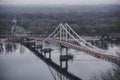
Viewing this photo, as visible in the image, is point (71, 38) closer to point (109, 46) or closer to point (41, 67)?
point (109, 46)

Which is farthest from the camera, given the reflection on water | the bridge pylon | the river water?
the bridge pylon

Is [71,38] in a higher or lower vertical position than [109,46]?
higher

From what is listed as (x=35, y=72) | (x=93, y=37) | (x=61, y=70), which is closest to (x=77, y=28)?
(x=93, y=37)

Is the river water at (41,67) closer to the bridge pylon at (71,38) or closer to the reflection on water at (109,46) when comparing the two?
the reflection on water at (109,46)

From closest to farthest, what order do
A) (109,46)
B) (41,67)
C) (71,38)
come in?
(41,67) → (109,46) → (71,38)

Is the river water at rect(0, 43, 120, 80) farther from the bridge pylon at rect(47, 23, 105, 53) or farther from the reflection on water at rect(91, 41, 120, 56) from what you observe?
the bridge pylon at rect(47, 23, 105, 53)

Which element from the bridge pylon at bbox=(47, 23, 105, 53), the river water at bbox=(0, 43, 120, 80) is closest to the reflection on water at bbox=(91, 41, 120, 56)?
the river water at bbox=(0, 43, 120, 80)

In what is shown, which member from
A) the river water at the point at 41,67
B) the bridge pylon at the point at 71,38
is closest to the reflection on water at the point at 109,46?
the river water at the point at 41,67

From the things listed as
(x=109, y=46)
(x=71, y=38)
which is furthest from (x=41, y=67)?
(x=71, y=38)

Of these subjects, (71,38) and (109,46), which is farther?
(71,38)

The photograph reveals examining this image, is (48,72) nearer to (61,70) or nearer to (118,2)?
(61,70)

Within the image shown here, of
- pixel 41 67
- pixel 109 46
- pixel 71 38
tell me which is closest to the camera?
pixel 41 67
